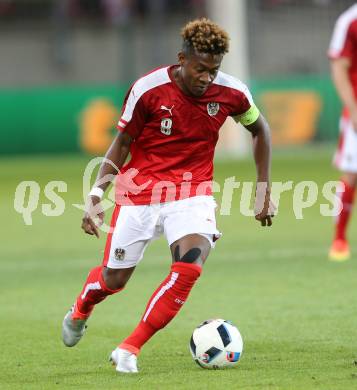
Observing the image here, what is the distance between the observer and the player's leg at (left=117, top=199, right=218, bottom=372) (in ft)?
21.6

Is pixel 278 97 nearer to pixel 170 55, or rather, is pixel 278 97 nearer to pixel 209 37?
pixel 170 55

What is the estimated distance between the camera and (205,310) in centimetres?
892

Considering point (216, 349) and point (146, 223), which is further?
point (146, 223)

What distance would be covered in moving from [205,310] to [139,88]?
2551mm

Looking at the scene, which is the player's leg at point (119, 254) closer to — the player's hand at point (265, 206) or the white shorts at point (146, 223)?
the white shorts at point (146, 223)

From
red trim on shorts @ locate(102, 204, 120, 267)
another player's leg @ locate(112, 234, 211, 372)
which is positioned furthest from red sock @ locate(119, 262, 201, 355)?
red trim on shorts @ locate(102, 204, 120, 267)

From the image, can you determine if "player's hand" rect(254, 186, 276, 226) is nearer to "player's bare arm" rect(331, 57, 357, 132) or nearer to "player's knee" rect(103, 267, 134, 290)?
"player's knee" rect(103, 267, 134, 290)

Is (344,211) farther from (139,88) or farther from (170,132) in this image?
(139,88)

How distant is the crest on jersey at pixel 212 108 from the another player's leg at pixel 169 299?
33.0 inches

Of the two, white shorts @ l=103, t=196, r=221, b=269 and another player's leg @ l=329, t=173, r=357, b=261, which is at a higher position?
white shorts @ l=103, t=196, r=221, b=269

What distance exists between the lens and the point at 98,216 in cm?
686

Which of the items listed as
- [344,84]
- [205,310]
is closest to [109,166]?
[205,310]

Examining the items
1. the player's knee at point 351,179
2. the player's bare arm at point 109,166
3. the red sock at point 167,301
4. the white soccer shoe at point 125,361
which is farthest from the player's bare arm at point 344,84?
the white soccer shoe at point 125,361

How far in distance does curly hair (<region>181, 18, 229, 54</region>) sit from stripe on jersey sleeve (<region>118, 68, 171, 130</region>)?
308 millimetres
